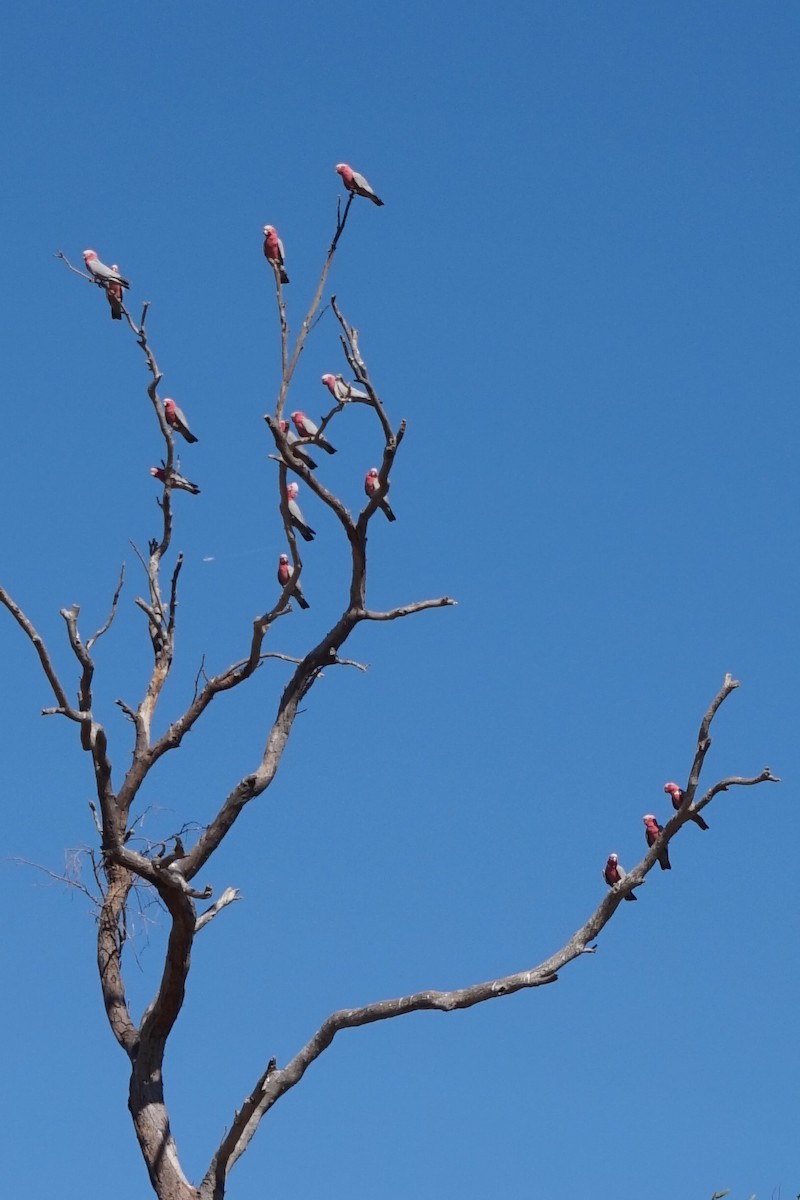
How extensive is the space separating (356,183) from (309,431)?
178cm

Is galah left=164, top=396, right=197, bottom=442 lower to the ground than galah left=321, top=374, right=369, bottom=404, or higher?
higher

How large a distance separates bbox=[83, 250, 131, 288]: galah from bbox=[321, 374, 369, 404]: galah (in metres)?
1.50

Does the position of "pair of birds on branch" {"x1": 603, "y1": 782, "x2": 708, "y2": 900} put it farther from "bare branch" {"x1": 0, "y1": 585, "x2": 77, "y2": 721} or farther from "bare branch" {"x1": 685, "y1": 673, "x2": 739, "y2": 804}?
"bare branch" {"x1": 0, "y1": 585, "x2": 77, "y2": 721}

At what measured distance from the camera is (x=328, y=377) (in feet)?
34.8

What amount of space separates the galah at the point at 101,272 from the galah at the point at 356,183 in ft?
5.28

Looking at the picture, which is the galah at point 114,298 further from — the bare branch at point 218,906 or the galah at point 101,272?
the bare branch at point 218,906

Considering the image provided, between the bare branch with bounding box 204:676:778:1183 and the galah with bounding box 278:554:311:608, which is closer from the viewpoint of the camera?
the bare branch with bounding box 204:676:778:1183

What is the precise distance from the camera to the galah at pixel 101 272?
10648mm

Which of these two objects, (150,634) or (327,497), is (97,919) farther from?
(327,497)

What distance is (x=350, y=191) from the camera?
1115 centimetres

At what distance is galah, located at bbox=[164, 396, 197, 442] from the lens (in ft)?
39.2

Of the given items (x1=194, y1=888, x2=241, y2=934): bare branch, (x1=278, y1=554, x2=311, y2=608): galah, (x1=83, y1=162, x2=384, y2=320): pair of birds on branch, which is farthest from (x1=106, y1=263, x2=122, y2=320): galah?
(x1=194, y1=888, x2=241, y2=934): bare branch

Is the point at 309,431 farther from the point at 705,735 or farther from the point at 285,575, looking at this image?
the point at 705,735

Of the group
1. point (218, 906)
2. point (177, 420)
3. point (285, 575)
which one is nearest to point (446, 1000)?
point (218, 906)
